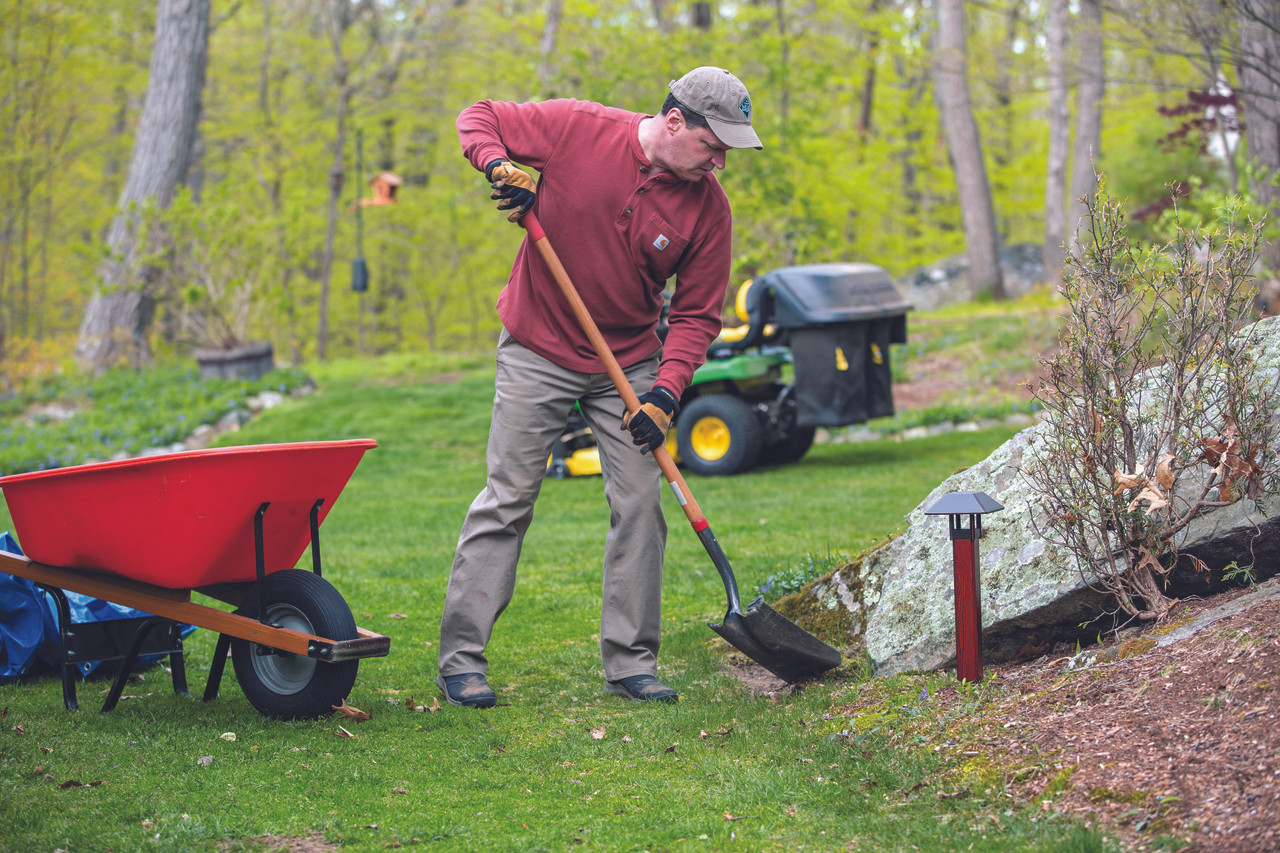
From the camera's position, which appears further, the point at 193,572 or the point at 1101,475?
the point at 193,572

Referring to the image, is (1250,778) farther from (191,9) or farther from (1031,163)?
(1031,163)

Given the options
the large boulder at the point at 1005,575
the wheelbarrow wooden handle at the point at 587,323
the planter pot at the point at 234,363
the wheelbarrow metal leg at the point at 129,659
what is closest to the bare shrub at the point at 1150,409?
the large boulder at the point at 1005,575

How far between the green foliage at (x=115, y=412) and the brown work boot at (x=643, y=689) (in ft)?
25.4

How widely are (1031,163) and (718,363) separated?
18307 millimetres

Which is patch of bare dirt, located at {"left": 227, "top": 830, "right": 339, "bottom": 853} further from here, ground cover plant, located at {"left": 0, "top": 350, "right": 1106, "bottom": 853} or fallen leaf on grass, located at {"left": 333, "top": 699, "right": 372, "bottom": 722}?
fallen leaf on grass, located at {"left": 333, "top": 699, "right": 372, "bottom": 722}

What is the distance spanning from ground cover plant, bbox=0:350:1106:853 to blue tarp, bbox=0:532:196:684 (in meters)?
0.08

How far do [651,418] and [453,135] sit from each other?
20.6 metres

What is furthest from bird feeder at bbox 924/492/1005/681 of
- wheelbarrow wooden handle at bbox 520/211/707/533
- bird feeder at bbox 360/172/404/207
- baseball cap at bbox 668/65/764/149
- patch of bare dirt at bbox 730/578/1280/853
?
bird feeder at bbox 360/172/404/207

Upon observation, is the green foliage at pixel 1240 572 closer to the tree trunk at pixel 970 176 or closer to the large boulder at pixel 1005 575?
the large boulder at pixel 1005 575

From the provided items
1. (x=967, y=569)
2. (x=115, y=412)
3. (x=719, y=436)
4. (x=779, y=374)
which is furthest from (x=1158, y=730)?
(x=115, y=412)

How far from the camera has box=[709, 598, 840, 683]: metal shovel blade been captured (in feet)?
10.7

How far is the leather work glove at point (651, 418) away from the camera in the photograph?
3.35 meters

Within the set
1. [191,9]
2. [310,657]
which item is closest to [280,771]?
[310,657]

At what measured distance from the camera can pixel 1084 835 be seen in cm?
209
